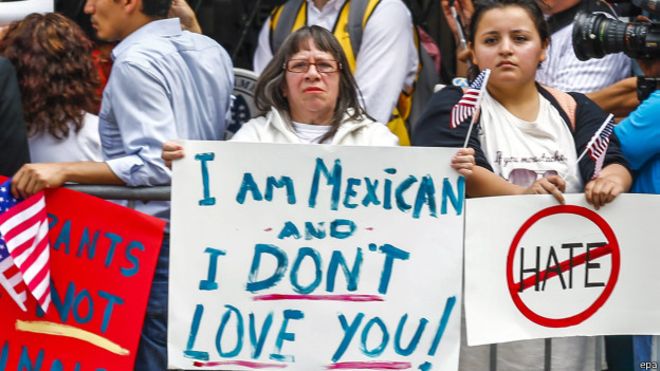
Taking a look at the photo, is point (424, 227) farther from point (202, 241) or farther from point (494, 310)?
point (202, 241)

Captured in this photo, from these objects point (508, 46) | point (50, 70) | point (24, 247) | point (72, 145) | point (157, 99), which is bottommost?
point (24, 247)

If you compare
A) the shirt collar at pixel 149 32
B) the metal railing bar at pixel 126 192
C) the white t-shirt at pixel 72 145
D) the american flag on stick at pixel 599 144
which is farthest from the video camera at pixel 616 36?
the white t-shirt at pixel 72 145

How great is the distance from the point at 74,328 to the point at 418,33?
2934 mm

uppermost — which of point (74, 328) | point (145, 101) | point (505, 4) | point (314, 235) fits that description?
point (505, 4)

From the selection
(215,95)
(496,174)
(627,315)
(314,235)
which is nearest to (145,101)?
(215,95)

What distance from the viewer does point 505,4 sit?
6484mm

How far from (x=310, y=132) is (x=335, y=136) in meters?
0.12

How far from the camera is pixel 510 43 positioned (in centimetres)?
638

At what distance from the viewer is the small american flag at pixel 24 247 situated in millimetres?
5891

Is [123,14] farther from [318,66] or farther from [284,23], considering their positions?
[284,23]

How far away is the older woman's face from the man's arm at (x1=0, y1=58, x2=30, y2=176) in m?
1.12

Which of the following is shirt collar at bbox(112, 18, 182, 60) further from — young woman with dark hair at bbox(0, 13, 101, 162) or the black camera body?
the black camera body

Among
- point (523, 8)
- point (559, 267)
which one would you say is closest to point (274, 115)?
point (523, 8)

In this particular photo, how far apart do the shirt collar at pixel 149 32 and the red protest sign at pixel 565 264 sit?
174 centimetres
